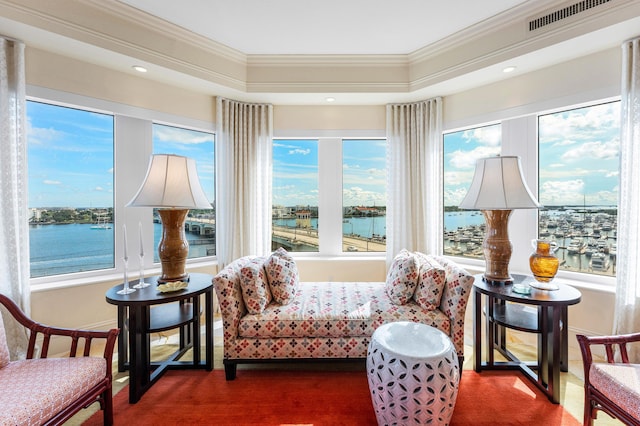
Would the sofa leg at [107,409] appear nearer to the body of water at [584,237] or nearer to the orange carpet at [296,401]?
the orange carpet at [296,401]

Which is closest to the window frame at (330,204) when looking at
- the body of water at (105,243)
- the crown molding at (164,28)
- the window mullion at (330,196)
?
the window mullion at (330,196)

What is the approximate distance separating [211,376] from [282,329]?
2.29 ft

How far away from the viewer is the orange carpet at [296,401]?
1778 millimetres

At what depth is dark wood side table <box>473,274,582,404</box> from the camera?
1.90 m

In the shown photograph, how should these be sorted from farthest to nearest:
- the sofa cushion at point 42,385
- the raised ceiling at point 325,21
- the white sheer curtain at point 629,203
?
the raised ceiling at point 325,21 < the white sheer curtain at point 629,203 < the sofa cushion at point 42,385

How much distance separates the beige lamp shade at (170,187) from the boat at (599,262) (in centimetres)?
351

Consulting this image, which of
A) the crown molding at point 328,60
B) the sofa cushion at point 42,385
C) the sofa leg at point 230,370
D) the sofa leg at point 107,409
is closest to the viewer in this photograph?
the sofa cushion at point 42,385

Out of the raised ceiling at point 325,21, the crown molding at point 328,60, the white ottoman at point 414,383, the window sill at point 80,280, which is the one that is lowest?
the white ottoman at point 414,383

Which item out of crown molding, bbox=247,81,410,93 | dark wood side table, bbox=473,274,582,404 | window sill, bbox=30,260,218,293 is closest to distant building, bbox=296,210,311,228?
crown molding, bbox=247,81,410,93

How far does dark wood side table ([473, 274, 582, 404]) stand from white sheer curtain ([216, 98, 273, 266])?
2456 millimetres

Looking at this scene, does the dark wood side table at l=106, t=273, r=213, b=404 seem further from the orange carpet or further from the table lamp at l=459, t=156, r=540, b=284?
the table lamp at l=459, t=156, r=540, b=284

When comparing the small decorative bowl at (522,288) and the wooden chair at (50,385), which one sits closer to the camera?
the wooden chair at (50,385)

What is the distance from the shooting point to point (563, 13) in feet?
7.63

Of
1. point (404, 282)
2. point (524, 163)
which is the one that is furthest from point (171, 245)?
point (524, 163)
